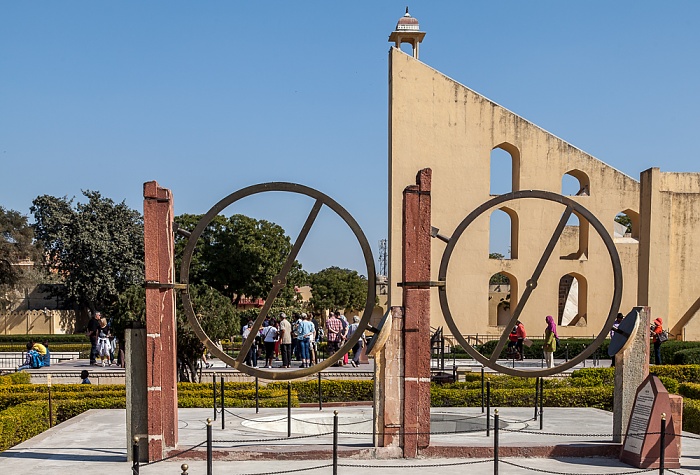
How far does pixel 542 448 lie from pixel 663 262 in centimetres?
1742

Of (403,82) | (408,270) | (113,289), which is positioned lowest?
(113,289)

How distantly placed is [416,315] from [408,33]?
62.2 feet

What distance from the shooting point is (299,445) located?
26.0ft

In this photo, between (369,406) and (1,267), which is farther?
(1,267)

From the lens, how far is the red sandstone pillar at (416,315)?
762cm

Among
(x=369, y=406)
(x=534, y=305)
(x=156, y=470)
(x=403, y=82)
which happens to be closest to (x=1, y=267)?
(x=403, y=82)

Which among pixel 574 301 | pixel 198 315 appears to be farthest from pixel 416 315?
pixel 574 301

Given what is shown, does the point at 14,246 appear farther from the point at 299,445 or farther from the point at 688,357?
the point at 299,445

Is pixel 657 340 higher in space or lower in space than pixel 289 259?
lower

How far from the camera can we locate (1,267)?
1319 inches

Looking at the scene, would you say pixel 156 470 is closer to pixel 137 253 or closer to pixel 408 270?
pixel 408 270

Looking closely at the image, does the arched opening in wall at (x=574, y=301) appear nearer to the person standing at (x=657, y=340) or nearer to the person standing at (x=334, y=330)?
the person standing at (x=657, y=340)

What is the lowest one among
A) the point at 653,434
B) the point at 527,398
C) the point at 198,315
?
the point at 527,398

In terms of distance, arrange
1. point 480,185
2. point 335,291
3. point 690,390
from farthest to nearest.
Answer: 1. point 335,291
2. point 480,185
3. point 690,390
